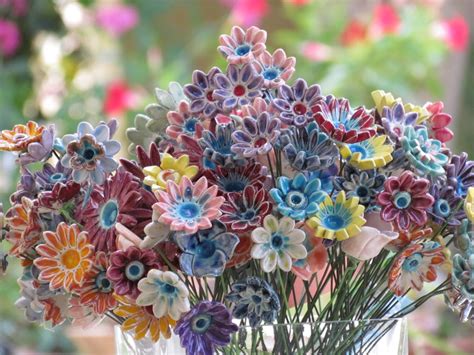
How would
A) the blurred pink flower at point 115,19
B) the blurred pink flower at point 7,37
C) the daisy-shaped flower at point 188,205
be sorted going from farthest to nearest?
the blurred pink flower at point 115,19, the blurred pink flower at point 7,37, the daisy-shaped flower at point 188,205

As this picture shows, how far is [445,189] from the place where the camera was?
50 centimetres

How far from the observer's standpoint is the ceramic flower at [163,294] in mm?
438

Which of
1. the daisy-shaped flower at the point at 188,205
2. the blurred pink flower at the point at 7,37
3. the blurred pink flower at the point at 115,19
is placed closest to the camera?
the daisy-shaped flower at the point at 188,205

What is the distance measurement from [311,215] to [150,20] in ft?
5.98

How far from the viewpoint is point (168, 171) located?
0.46 meters

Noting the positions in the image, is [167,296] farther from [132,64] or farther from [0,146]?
[132,64]

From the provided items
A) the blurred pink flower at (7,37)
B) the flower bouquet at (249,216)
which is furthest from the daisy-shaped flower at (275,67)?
the blurred pink flower at (7,37)

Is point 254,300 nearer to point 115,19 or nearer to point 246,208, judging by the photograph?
point 246,208

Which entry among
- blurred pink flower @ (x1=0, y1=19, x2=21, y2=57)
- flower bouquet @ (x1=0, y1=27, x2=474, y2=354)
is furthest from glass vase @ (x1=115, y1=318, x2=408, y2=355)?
blurred pink flower @ (x1=0, y1=19, x2=21, y2=57)

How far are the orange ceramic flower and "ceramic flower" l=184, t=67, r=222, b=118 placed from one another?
0.09 m

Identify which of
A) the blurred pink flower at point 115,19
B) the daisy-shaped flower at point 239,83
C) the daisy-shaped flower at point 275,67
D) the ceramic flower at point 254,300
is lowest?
the ceramic flower at point 254,300

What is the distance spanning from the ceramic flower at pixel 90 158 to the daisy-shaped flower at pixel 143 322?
2.6 inches

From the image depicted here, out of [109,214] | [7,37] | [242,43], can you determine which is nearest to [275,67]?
[242,43]

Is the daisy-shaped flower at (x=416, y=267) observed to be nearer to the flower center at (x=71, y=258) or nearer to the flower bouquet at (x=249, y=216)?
the flower bouquet at (x=249, y=216)
